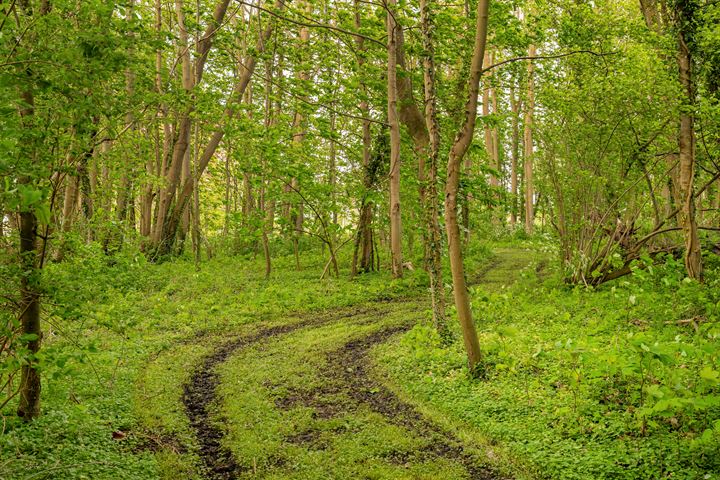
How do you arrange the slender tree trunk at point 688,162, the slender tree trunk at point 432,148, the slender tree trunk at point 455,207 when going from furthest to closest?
1. the slender tree trunk at point 688,162
2. the slender tree trunk at point 432,148
3. the slender tree trunk at point 455,207

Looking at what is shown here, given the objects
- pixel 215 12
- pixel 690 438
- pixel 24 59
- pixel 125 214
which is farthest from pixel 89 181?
pixel 690 438

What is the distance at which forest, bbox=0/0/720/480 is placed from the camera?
15.3ft

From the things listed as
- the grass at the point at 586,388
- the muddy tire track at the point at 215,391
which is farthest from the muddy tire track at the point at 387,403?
the muddy tire track at the point at 215,391

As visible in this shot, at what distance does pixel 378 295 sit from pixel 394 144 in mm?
3839

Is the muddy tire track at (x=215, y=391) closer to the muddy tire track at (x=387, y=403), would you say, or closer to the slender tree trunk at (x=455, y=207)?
the muddy tire track at (x=387, y=403)

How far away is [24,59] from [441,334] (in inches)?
266

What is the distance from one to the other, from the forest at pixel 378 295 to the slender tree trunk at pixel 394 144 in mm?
78

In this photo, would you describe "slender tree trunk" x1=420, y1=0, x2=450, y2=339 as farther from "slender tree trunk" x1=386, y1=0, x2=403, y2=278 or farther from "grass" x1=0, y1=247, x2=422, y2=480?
"grass" x1=0, y1=247, x2=422, y2=480

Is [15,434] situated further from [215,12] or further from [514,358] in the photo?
[215,12]

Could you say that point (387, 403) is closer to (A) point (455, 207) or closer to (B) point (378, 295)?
(A) point (455, 207)

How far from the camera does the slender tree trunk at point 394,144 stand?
40.0 feet

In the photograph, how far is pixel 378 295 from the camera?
1372 cm

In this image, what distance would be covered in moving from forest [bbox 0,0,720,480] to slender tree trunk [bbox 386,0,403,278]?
8 cm

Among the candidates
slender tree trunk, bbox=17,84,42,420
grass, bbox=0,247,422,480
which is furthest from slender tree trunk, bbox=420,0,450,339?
slender tree trunk, bbox=17,84,42,420
